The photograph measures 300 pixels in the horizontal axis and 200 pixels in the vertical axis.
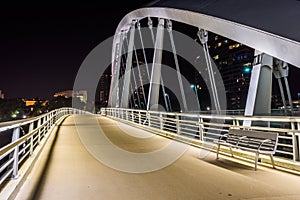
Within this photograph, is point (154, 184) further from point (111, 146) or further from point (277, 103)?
point (277, 103)

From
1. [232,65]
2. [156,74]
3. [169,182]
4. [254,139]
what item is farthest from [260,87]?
[232,65]

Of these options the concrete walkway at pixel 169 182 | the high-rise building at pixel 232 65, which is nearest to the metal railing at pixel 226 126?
the concrete walkway at pixel 169 182

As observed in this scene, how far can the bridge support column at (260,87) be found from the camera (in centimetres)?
784

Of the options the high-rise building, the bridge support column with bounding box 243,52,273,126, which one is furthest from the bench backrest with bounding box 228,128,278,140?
the high-rise building

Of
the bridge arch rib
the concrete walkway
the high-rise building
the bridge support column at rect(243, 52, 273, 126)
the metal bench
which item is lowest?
the concrete walkway

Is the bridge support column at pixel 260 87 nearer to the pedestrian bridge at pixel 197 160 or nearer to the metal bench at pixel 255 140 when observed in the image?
the pedestrian bridge at pixel 197 160

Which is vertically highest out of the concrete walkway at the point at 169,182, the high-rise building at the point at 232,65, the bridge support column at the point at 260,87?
the high-rise building at the point at 232,65

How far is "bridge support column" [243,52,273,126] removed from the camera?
784cm

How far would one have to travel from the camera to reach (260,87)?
7.95 metres

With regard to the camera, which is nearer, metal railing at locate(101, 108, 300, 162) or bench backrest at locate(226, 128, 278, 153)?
metal railing at locate(101, 108, 300, 162)

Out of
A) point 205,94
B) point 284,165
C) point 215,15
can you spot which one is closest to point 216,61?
point 205,94

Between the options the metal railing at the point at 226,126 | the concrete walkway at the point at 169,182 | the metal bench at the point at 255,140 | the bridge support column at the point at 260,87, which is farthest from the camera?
the bridge support column at the point at 260,87

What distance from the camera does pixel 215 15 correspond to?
8.85m

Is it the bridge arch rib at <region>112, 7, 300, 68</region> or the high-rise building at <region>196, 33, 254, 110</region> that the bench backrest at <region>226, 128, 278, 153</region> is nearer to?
the bridge arch rib at <region>112, 7, 300, 68</region>
